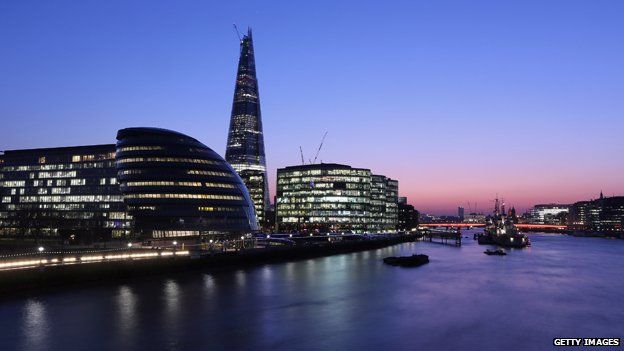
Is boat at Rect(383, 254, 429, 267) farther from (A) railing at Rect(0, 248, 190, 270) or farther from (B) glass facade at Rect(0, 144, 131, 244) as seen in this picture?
(B) glass facade at Rect(0, 144, 131, 244)

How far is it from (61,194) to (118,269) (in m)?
104

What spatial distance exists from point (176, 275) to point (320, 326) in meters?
37.4

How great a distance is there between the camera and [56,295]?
5272cm

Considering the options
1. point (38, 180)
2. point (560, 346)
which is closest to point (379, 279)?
point (560, 346)

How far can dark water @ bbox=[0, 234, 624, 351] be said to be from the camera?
3834 cm

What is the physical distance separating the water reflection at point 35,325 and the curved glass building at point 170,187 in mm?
85616

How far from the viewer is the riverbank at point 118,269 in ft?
175

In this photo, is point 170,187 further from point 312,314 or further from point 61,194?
point 312,314

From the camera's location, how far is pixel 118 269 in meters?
66.4

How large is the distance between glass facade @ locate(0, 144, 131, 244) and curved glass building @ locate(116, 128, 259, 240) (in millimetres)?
9854

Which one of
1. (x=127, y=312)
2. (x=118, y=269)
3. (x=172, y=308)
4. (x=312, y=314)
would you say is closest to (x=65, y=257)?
(x=118, y=269)

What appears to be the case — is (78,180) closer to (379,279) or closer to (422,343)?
(379,279)

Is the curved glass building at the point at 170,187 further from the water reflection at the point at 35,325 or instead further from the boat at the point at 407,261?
the water reflection at the point at 35,325

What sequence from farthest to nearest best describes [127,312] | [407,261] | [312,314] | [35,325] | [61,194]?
[61,194]
[407,261]
[312,314]
[127,312]
[35,325]
